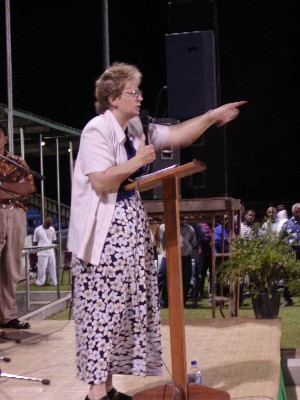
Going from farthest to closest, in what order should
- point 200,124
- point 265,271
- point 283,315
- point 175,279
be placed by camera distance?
point 283,315
point 265,271
point 200,124
point 175,279

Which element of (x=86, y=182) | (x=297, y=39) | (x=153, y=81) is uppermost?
(x=297, y=39)

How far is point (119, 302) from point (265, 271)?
3.58 m

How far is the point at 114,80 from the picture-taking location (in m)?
3.43

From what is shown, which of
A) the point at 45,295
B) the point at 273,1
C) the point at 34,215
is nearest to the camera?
the point at 45,295

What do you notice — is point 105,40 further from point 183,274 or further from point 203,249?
point 183,274

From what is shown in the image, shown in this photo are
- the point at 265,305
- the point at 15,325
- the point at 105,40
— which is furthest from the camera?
the point at 105,40

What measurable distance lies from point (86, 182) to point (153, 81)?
2140 centimetres

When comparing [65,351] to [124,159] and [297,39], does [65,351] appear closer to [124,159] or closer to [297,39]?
[124,159]

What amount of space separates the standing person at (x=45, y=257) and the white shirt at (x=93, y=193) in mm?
10956

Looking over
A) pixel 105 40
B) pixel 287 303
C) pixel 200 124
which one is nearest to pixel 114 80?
pixel 200 124

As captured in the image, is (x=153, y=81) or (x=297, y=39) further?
(x=297, y=39)

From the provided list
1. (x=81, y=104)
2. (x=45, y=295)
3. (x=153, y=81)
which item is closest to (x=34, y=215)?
(x=153, y=81)

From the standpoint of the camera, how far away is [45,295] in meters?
11.6

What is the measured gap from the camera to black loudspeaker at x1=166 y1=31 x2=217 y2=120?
8406mm
